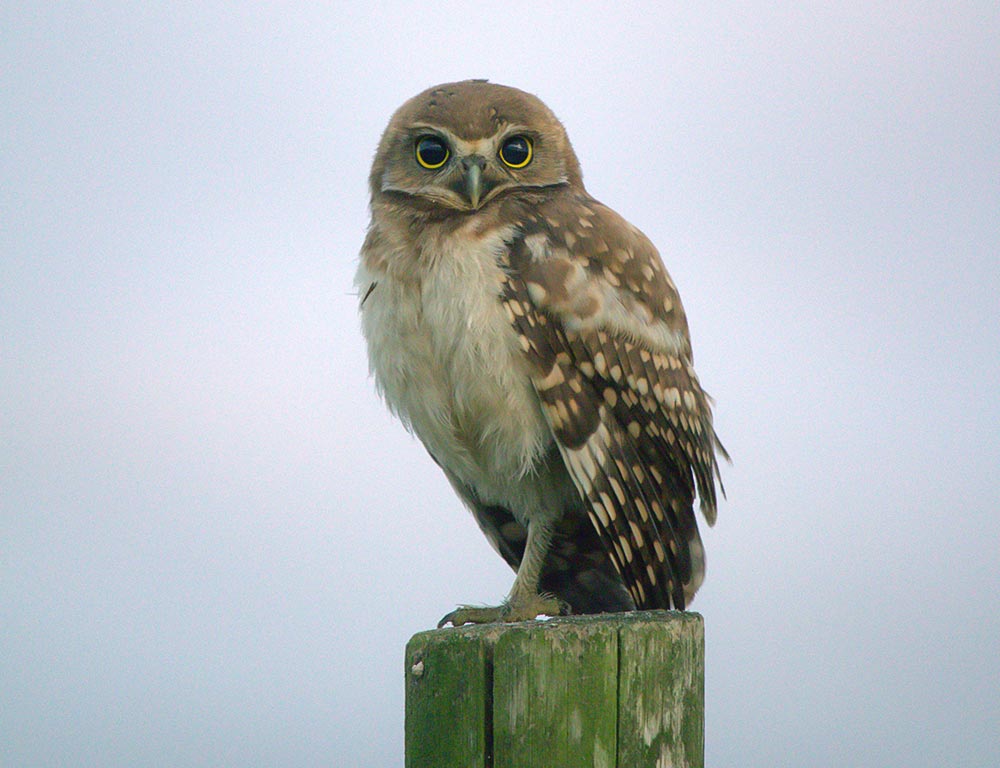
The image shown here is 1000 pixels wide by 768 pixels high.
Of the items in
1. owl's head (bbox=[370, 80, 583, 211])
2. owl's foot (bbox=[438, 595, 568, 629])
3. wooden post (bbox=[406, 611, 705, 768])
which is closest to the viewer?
wooden post (bbox=[406, 611, 705, 768])

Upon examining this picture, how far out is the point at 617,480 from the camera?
385 centimetres

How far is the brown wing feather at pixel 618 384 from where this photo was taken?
12.4ft

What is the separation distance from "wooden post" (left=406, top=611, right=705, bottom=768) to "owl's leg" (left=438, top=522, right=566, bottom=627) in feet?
3.63

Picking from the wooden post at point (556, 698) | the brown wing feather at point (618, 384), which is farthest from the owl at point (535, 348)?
the wooden post at point (556, 698)

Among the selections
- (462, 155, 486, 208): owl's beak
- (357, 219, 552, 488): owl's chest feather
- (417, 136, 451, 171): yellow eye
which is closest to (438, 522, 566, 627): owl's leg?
(357, 219, 552, 488): owl's chest feather

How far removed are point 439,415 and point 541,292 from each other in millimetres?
597

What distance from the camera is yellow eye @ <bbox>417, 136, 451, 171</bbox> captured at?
413cm

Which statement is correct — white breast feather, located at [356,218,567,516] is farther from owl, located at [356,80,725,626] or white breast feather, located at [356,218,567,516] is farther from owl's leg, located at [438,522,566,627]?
owl's leg, located at [438,522,566,627]

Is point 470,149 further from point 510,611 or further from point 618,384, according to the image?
point 510,611

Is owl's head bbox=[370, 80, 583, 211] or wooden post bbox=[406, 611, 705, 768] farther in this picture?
owl's head bbox=[370, 80, 583, 211]

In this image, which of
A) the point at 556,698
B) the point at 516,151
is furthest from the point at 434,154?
the point at 556,698

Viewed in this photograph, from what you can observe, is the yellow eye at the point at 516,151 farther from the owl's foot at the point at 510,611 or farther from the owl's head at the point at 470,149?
the owl's foot at the point at 510,611

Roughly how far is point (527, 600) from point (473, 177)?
1.50m

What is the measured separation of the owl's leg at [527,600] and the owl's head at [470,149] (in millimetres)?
1251
